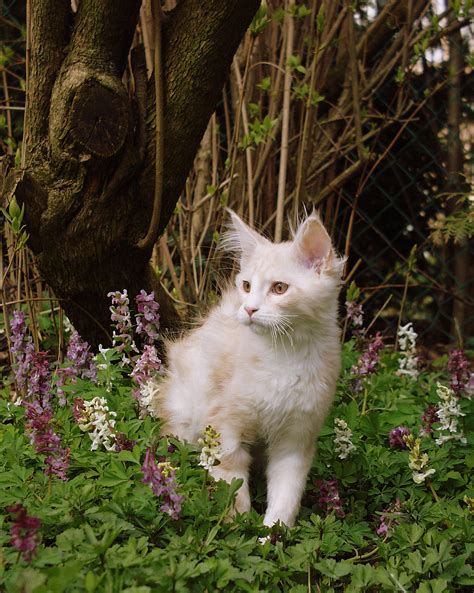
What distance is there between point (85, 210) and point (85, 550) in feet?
5.02

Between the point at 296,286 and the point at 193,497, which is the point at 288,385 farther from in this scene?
the point at 193,497

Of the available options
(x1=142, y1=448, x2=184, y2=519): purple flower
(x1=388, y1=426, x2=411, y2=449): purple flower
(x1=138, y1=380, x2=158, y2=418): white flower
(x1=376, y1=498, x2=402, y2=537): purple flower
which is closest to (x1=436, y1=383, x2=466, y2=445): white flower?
(x1=388, y1=426, x2=411, y2=449): purple flower

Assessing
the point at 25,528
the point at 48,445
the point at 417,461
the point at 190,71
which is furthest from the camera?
the point at 190,71

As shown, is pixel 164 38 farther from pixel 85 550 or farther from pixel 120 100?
pixel 85 550

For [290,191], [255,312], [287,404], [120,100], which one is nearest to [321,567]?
[287,404]

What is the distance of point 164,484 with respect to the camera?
2.09 metres

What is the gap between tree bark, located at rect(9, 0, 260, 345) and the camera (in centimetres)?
289

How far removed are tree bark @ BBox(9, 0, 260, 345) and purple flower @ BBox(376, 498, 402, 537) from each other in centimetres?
148

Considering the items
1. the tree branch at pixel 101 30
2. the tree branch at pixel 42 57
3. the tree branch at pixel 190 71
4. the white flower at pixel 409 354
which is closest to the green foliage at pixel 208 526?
the white flower at pixel 409 354

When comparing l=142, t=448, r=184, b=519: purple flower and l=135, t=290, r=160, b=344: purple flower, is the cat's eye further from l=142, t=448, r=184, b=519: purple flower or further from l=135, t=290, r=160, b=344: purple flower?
l=142, t=448, r=184, b=519: purple flower

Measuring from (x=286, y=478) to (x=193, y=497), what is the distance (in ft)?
1.40

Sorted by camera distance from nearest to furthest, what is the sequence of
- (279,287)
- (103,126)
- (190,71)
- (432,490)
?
(279,287) < (432,490) < (103,126) < (190,71)

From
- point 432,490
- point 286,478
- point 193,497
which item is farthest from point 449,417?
point 193,497

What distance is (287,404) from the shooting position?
255cm
